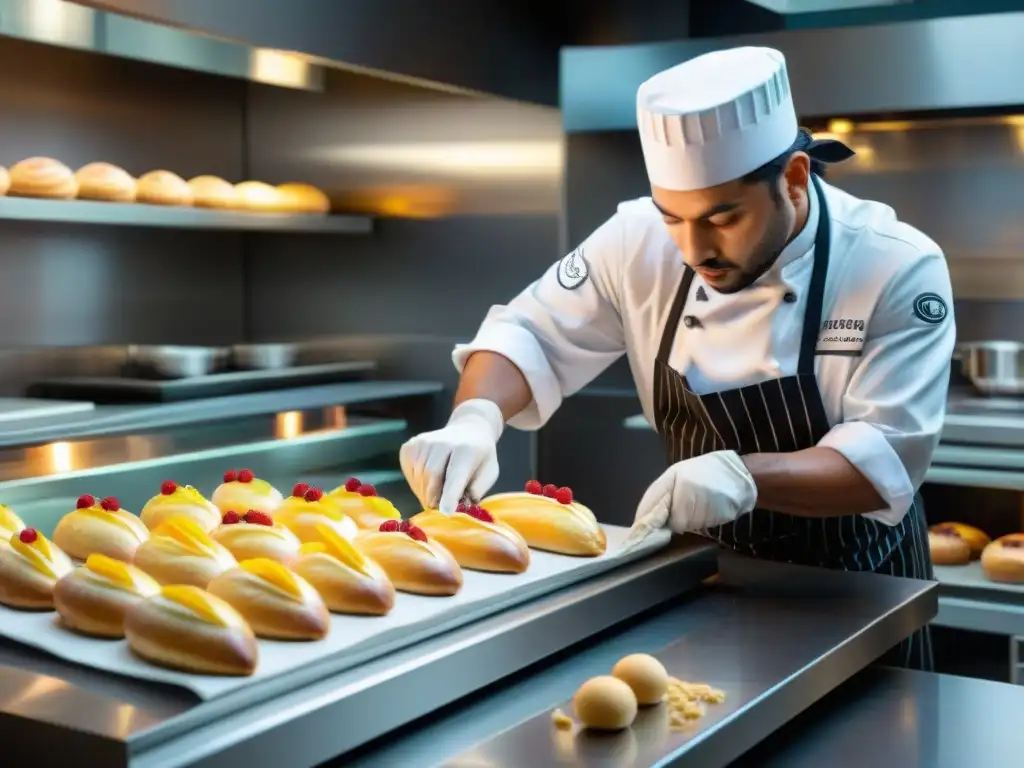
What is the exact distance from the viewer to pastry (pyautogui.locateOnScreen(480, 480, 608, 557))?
183 cm

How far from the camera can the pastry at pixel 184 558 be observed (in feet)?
4.99

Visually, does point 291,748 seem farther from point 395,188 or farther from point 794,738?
point 395,188

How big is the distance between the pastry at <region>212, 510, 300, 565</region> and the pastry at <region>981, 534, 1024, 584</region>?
88.3 inches

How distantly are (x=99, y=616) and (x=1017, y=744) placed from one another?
110 centimetres

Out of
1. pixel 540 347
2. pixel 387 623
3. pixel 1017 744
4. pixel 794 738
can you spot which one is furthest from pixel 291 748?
pixel 540 347

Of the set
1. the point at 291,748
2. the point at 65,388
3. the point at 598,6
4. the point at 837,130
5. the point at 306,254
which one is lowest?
the point at 291,748

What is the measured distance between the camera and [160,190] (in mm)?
3535

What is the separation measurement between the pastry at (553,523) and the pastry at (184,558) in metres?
0.46

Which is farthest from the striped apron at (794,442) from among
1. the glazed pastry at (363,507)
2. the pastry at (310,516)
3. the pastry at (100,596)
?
the pastry at (100,596)

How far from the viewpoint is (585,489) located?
13.6 ft

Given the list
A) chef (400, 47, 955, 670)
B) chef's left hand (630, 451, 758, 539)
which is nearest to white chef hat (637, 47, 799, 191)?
chef (400, 47, 955, 670)

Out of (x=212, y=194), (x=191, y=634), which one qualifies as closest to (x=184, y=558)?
(x=191, y=634)

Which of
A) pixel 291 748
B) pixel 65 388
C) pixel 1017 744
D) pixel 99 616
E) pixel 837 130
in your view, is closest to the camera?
pixel 291 748

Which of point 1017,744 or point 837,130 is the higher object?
point 837,130
